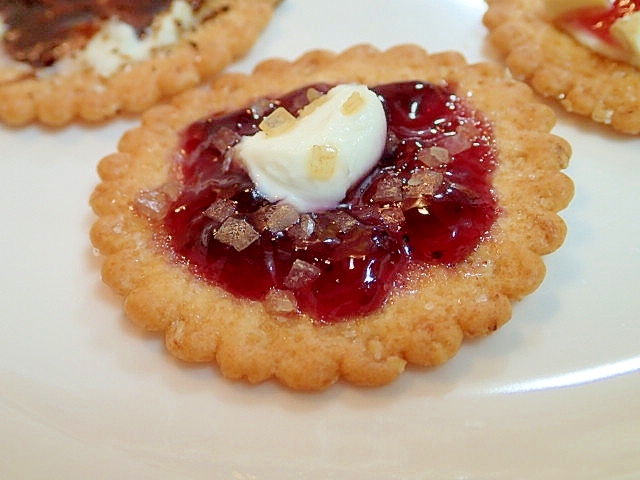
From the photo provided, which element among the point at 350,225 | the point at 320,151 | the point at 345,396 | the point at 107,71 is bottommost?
the point at 345,396

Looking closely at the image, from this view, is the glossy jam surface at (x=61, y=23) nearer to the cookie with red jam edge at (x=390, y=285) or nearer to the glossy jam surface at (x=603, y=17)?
the cookie with red jam edge at (x=390, y=285)

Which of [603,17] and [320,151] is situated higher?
[603,17]

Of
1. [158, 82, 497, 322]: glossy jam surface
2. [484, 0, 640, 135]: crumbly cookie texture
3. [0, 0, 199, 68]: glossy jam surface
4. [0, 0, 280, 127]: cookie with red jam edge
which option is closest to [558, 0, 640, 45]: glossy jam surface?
[484, 0, 640, 135]: crumbly cookie texture

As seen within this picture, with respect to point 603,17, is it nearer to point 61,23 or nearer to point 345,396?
point 345,396

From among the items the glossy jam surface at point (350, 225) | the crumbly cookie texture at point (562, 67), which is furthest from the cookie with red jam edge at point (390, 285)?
the crumbly cookie texture at point (562, 67)

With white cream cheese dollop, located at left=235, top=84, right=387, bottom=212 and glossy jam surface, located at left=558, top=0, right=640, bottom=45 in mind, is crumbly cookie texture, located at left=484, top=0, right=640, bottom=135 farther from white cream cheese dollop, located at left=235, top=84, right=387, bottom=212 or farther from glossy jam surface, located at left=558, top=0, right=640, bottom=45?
white cream cheese dollop, located at left=235, top=84, right=387, bottom=212

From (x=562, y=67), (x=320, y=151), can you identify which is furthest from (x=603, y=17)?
(x=320, y=151)
